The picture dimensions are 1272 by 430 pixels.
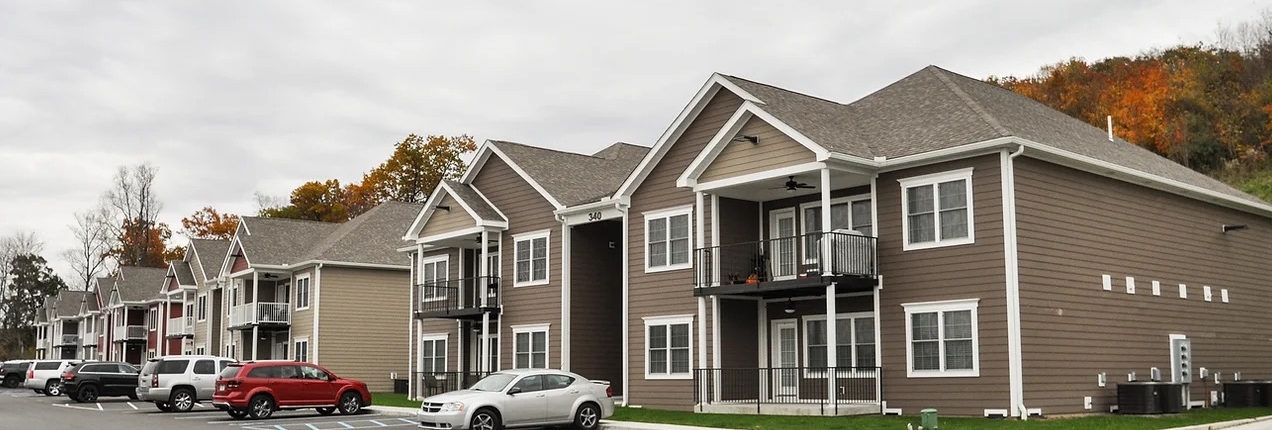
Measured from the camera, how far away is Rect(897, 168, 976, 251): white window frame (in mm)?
24531

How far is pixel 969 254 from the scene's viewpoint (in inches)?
965

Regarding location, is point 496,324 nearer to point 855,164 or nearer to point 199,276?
point 855,164

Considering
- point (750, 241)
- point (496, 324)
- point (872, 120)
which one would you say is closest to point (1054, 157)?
point (872, 120)

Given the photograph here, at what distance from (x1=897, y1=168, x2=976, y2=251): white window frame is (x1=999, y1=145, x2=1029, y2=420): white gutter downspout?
0.80m

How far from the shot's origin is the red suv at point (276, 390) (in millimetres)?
29750

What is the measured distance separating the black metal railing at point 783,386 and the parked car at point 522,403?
3.87m

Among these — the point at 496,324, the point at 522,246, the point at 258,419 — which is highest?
the point at 522,246

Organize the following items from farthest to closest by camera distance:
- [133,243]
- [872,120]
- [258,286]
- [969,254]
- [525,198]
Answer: [133,243], [258,286], [525,198], [872,120], [969,254]

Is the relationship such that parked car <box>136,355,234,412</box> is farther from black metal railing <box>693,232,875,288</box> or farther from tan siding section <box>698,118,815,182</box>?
tan siding section <box>698,118,815,182</box>

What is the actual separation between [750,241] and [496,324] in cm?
1125

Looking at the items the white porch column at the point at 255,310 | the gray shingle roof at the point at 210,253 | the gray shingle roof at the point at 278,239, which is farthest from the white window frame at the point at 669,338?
the gray shingle roof at the point at 210,253

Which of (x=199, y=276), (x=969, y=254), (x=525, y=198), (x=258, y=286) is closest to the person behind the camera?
(x=969, y=254)

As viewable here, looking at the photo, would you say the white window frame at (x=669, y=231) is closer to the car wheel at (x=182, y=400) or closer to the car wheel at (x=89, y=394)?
the car wheel at (x=182, y=400)

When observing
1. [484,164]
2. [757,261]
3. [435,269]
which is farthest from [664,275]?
[435,269]
